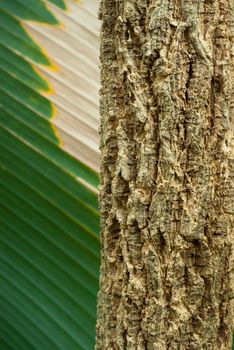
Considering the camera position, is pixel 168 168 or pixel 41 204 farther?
pixel 41 204

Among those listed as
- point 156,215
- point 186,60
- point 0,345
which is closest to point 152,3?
point 186,60

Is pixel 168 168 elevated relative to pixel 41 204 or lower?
elevated

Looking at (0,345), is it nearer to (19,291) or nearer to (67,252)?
(19,291)

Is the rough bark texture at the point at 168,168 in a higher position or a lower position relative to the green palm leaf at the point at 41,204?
higher

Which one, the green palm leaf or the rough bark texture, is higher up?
the rough bark texture
